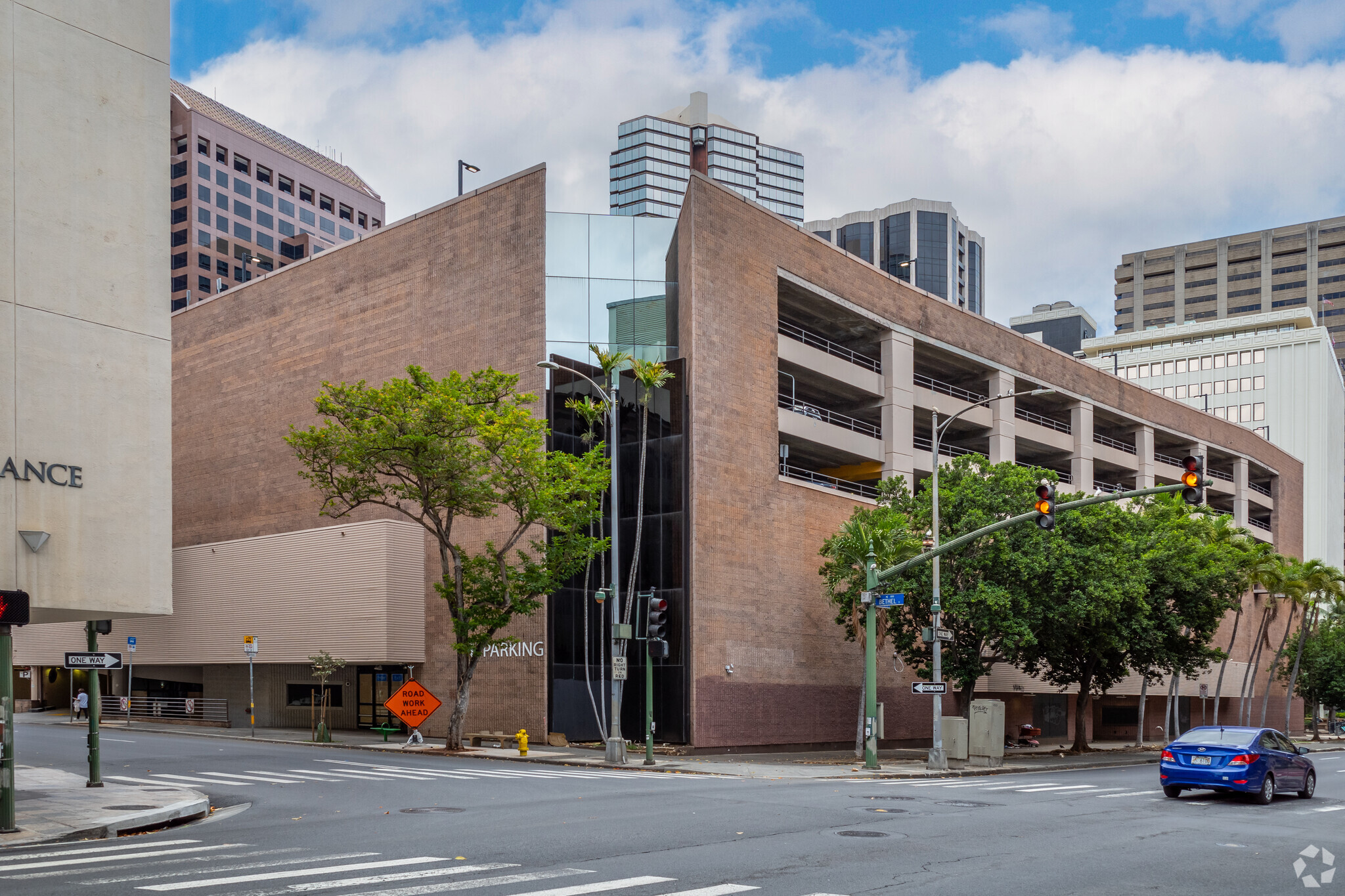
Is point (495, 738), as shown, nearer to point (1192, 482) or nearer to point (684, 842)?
point (1192, 482)

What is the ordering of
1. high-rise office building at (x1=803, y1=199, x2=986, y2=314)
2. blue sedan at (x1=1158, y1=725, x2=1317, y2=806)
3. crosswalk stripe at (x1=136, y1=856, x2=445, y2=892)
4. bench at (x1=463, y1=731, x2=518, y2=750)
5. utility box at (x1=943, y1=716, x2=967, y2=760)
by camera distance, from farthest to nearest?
high-rise office building at (x1=803, y1=199, x2=986, y2=314) → bench at (x1=463, y1=731, x2=518, y2=750) → utility box at (x1=943, y1=716, x2=967, y2=760) → blue sedan at (x1=1158, y1=725, x2=1317, y2=806) → crosswalk stripe at (x1=136, y1=856, x2=445, y2=892)

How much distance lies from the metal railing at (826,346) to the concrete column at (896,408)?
0.89 meters

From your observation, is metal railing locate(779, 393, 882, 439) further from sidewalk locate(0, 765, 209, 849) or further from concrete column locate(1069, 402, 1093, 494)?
sidewalk locate(0, 765, 209, 849)

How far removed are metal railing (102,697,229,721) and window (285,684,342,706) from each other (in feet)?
8.50

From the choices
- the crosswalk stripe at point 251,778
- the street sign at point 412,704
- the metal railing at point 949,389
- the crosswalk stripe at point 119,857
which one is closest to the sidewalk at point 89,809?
the crosswalk stripe at point 119,857

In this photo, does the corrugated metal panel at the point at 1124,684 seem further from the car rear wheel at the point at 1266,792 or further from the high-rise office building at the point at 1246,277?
the high-rise office building at the point at 1246,277

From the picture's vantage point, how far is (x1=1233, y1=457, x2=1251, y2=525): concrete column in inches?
3213

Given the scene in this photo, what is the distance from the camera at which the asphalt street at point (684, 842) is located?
12.3 m

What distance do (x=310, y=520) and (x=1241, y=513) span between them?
62072 millimetres

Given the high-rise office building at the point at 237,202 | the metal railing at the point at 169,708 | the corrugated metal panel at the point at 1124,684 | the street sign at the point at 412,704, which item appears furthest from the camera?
the high-rise office building at the point at 237,202

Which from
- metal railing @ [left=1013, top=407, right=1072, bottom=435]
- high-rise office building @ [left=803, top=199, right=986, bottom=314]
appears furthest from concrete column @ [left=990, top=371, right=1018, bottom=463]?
high-rise office building @ [left=803, top=199, right=986, bottom=314]

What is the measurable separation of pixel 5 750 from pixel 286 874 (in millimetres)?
6272

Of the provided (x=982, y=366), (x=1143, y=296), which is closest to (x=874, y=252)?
(x=1143, y=296)

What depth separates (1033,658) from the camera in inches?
1678
